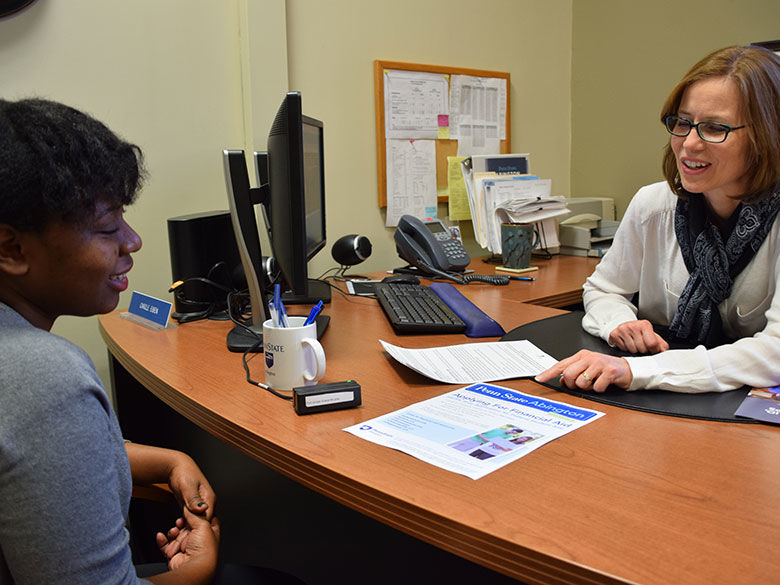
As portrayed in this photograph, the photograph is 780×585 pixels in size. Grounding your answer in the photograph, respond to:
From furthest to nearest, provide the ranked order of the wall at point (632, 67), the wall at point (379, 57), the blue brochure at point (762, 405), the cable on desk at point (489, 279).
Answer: the wall at point (632, 67), the wall at point (379, 57), the cable on desk at point (489, 279), the blue brochure at point (762, 405)

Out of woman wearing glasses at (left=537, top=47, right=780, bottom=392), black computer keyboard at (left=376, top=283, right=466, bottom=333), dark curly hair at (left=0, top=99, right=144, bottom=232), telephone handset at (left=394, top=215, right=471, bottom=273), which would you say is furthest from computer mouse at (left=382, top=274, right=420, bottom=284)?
dark curly hair at (left=0, top=99, right=144, bottom=232)

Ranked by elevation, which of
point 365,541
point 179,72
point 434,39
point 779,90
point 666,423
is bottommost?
point 365,541

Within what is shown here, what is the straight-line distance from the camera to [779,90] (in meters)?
1.23

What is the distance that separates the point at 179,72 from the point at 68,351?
1546mm

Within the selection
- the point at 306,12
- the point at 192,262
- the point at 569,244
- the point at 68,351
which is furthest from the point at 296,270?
the point at 569,244

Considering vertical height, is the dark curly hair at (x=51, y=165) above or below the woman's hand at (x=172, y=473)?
above

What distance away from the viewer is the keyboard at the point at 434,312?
1.33 metres

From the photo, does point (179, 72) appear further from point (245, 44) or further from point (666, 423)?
point (666, 423)

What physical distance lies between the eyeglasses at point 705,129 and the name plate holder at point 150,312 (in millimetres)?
1188

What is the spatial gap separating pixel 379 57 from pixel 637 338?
154 cm

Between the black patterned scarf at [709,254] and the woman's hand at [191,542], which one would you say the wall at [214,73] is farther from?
the black patterned scarf at [709,254]

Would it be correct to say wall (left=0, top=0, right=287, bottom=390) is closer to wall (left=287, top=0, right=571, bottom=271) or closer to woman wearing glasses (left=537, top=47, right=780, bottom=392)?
wall (left=287, top=0, right=571, bottom=271)

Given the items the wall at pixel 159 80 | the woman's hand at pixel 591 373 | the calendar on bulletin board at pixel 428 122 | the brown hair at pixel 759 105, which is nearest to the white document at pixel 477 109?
the calendar on bulletin board at pixel 428 122

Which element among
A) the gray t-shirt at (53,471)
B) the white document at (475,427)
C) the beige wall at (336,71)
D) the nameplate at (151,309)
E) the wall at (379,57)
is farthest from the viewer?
the wall at (379,57)
